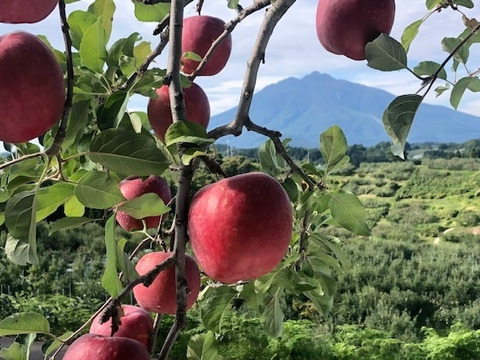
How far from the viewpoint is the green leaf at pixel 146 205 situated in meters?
0.48

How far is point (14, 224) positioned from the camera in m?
0.41

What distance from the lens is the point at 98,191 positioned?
0.44m

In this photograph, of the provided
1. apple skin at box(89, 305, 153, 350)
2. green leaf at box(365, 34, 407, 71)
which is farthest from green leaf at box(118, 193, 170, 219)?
green leaf at box(365, 34, 407, 71)

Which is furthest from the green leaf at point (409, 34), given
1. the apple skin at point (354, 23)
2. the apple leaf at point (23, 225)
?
the apple leaf at point (23, 225)

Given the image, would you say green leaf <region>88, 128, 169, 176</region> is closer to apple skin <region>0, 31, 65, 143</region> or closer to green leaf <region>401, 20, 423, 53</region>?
apple skin <region>0, 31, 65, 143</region>

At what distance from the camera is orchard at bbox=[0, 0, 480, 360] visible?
40cm

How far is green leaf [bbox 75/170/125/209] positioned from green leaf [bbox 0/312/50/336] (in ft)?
0.41

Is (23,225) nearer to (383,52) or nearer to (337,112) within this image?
(383,52)

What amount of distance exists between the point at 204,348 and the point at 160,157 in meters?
0.20

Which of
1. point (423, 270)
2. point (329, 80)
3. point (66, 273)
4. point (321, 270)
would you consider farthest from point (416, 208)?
point (329, 80)

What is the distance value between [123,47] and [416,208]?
9.86m

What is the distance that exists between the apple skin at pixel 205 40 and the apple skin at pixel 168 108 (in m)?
0.09

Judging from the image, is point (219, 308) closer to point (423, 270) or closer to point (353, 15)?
point (353, 15)

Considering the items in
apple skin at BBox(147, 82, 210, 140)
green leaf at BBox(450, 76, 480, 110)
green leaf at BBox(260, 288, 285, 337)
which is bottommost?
green leaf at BBox(260, 288, 285, 337)
